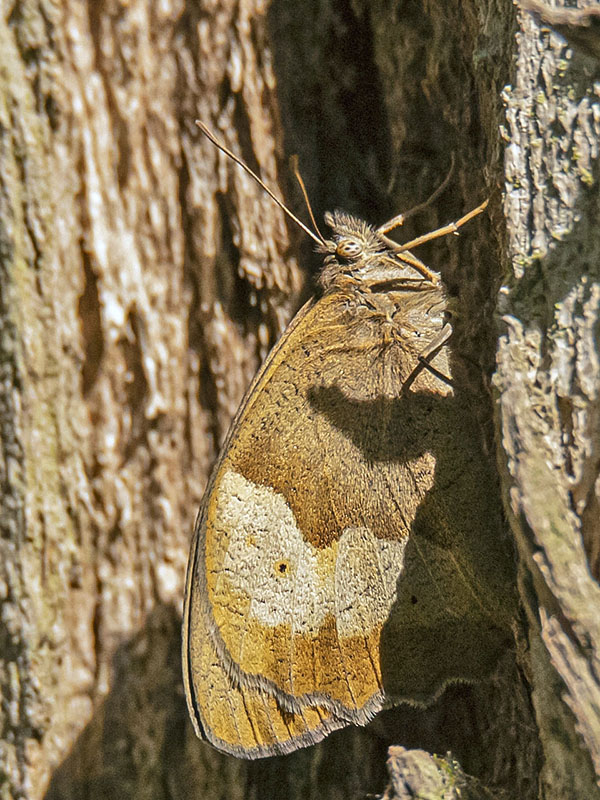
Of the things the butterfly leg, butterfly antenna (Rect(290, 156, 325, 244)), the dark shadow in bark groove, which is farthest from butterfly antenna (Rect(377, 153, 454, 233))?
the dark shadow in bark groove

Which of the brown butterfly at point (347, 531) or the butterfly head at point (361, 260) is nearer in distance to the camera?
the brown butterfly at point (347, 531)

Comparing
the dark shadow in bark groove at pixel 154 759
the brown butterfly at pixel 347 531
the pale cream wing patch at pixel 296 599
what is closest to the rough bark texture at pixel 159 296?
the dark shadow in bark groove at pixel 154 759

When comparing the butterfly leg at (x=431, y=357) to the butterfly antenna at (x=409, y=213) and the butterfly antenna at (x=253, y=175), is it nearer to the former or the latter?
the butterfly antenna at (x=409, y=213)

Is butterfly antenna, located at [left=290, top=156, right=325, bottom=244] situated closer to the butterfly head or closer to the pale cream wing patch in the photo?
the butterfly head

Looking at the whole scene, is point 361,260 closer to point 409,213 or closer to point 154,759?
point 409,213

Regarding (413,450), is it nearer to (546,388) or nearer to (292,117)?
(546,388)

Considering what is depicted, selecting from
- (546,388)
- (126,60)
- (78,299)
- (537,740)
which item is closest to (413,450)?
(546,388)

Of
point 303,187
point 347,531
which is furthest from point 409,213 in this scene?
point 347,531
